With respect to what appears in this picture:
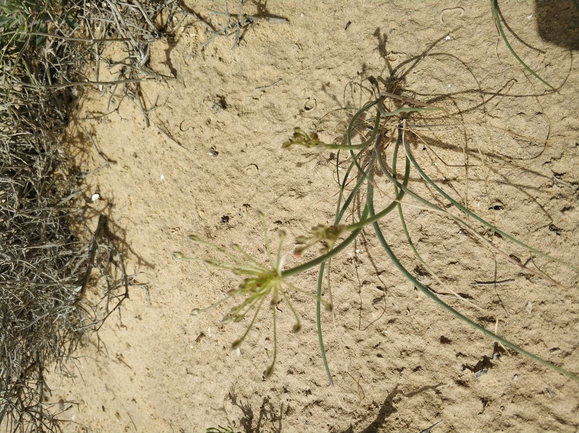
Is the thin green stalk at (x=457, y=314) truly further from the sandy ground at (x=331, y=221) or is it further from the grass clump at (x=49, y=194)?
the grass clump at (x=49, y=194)

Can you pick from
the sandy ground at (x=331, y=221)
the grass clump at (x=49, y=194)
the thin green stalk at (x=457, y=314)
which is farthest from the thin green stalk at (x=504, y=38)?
the grass clump at (x=49, y=194)

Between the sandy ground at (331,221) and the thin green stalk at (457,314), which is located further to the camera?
the sandy ground at (331,221)

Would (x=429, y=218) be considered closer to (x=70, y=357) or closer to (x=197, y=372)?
(x=197, y=372)

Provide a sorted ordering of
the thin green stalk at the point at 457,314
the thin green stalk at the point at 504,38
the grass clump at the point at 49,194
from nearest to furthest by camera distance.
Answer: the thin green stalk at the point at 457,314, the thin green stalk at the point at 504,38, the grass clump at the point at 49,194

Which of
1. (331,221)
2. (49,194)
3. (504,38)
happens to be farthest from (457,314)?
(49,194)

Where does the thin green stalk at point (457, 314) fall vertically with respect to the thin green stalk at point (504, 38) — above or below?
below

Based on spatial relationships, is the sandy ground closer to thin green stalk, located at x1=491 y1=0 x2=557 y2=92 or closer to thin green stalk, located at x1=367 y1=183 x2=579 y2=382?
thin green stalk, located at x1=491 y1=0 x2=557 y2=92

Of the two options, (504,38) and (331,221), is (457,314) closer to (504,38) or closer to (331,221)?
(331,221)

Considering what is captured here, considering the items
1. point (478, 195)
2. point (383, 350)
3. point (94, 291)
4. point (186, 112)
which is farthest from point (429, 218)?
point (94, 291)

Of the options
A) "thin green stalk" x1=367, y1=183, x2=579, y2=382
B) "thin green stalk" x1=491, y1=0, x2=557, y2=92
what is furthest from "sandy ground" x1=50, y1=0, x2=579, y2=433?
"thin green stalk" x1=367, y1=183, x2=579, y2=382
